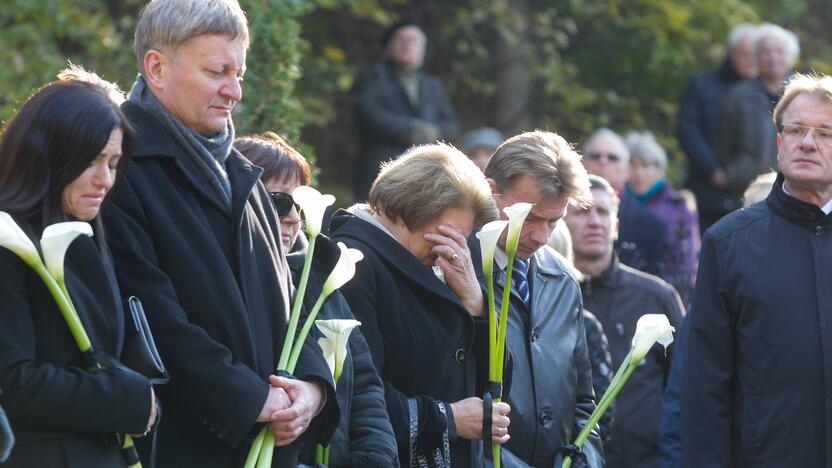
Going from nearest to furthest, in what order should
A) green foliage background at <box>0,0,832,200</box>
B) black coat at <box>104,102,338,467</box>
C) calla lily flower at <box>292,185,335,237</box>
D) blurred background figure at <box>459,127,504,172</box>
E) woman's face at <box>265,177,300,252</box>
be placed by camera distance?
black coat at <box>104,102,338,467</box> < calla lily flower at <box>292,185,335,237</box> < woman's face at <box>265,177,300,252</box> < blurred background figure at <box>459,127,504,172</box> < green foliage background at <box>0,0,832,200</box>

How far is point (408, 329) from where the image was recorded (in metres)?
4.41

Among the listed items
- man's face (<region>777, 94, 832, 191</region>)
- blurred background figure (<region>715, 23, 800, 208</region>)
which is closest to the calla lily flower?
man's face (<region>777, 94, 832, 191</region>)

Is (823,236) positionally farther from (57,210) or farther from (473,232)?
(57,210)

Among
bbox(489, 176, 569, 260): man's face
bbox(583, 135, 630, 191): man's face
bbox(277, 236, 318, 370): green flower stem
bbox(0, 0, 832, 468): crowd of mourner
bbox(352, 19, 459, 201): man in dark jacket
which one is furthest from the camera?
bbox(352, 19, 459, 201): man in dark jacket

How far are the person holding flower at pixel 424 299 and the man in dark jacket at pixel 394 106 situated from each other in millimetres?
6360

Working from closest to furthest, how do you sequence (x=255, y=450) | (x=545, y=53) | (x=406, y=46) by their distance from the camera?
(x=255, y=450) → (x=406, y=46) → (x=545, y=53)

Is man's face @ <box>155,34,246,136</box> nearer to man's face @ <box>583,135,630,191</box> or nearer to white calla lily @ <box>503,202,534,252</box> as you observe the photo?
white calla lily @ <box>503,202,534,252</box>

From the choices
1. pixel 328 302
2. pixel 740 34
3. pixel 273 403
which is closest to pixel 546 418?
pixel 328 302

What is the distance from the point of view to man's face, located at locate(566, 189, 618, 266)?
21.6 ft

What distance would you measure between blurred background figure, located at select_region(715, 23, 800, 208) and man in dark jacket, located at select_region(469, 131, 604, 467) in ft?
19.3

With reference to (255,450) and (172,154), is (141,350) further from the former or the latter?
(172,154)

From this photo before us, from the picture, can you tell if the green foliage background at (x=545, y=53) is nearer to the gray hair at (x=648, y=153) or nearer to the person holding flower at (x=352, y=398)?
the gray hair at (x=648, y=153)

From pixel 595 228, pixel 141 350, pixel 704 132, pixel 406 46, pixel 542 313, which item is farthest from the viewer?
pixel 704 132

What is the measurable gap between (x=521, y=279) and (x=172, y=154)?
65.7 inches
